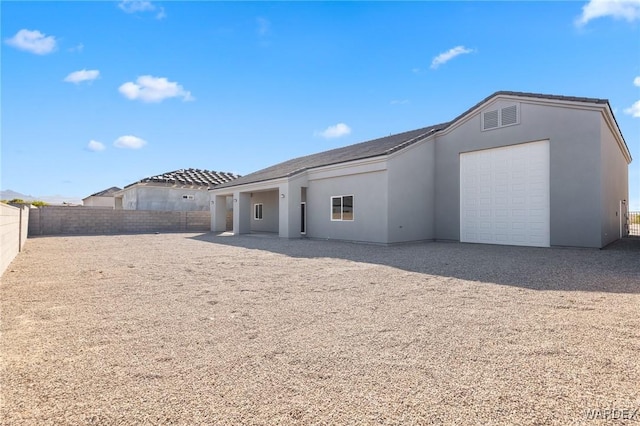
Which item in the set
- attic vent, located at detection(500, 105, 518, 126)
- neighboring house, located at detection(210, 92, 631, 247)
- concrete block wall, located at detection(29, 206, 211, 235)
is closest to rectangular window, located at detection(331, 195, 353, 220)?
neighboring house, located at detection(210, 92, 631, 247)

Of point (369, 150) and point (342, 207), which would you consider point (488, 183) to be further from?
point (342, 207)

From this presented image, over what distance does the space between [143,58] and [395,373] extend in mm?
14116

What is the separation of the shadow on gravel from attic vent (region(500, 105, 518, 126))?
4.91 metres

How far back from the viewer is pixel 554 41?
1101cm

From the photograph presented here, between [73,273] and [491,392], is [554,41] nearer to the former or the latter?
[491,392]

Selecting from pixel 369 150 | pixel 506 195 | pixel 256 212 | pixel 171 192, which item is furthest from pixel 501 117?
pixel 171 192

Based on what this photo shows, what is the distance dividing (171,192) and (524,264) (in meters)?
25.8

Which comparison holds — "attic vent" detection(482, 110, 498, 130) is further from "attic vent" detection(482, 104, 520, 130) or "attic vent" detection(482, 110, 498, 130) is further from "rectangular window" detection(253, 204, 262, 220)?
"rectangular window" detection(253, 204, 262, 220)

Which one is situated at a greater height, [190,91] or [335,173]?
[190,91]

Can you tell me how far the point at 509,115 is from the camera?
42.7 feet

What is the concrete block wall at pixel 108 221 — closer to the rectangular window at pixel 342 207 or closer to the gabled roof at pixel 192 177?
the gabled roof at pixel 192 177

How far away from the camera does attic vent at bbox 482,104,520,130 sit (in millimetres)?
12836

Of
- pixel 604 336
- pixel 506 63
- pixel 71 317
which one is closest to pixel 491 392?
pixel 604 336

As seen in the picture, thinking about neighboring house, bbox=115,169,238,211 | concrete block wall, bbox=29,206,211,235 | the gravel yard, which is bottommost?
the gravel yard
